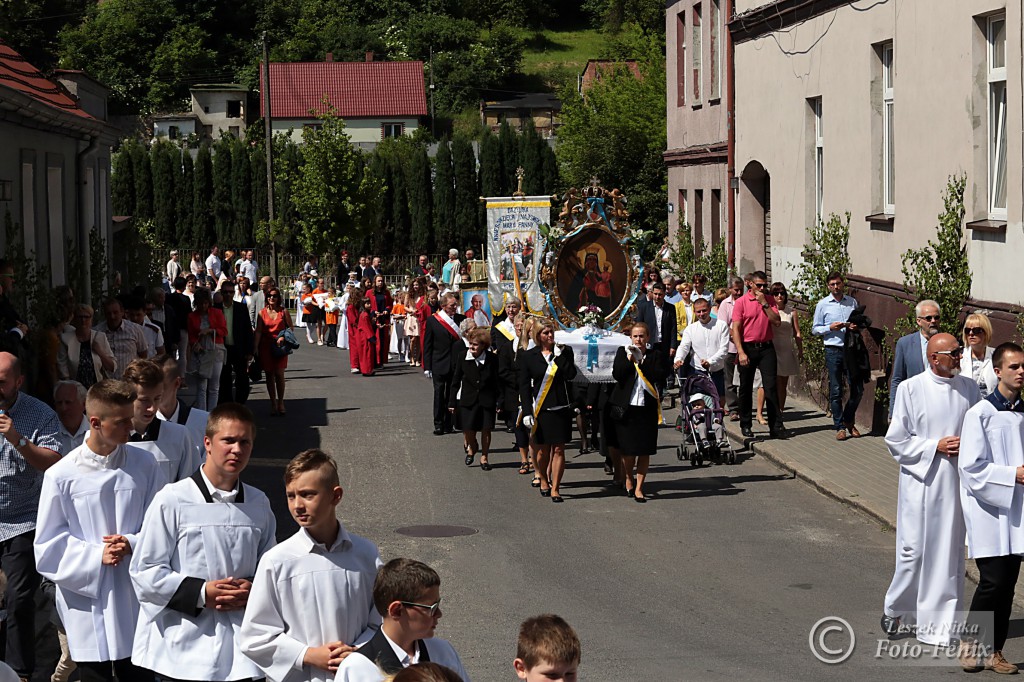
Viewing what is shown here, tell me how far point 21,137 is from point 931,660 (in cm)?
1507

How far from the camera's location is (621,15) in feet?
373

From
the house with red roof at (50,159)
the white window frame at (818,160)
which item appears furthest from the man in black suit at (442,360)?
the white window frame at (818,160)

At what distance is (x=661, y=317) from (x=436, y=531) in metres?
8.42

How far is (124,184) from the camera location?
212 ft

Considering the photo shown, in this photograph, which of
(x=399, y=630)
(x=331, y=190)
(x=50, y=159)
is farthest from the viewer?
(x=331, y=190)

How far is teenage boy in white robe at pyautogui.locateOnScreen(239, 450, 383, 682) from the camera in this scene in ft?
17.2

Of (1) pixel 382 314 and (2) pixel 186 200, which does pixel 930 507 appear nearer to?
(1) pixel 382 314

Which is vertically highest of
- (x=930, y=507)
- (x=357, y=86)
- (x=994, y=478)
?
(x=357, y=86)

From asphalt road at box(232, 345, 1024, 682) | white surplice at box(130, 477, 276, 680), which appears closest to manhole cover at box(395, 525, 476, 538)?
asphalt road at box(232, 345, 1024, 682)

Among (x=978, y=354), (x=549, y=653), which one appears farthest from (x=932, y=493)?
(x=549, y=653)

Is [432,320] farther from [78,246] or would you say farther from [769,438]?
[78,246]

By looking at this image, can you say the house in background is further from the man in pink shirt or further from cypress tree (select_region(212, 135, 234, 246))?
the man in pink shirt

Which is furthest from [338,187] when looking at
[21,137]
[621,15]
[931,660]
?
[621,15]

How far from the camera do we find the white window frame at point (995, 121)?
15.8m
